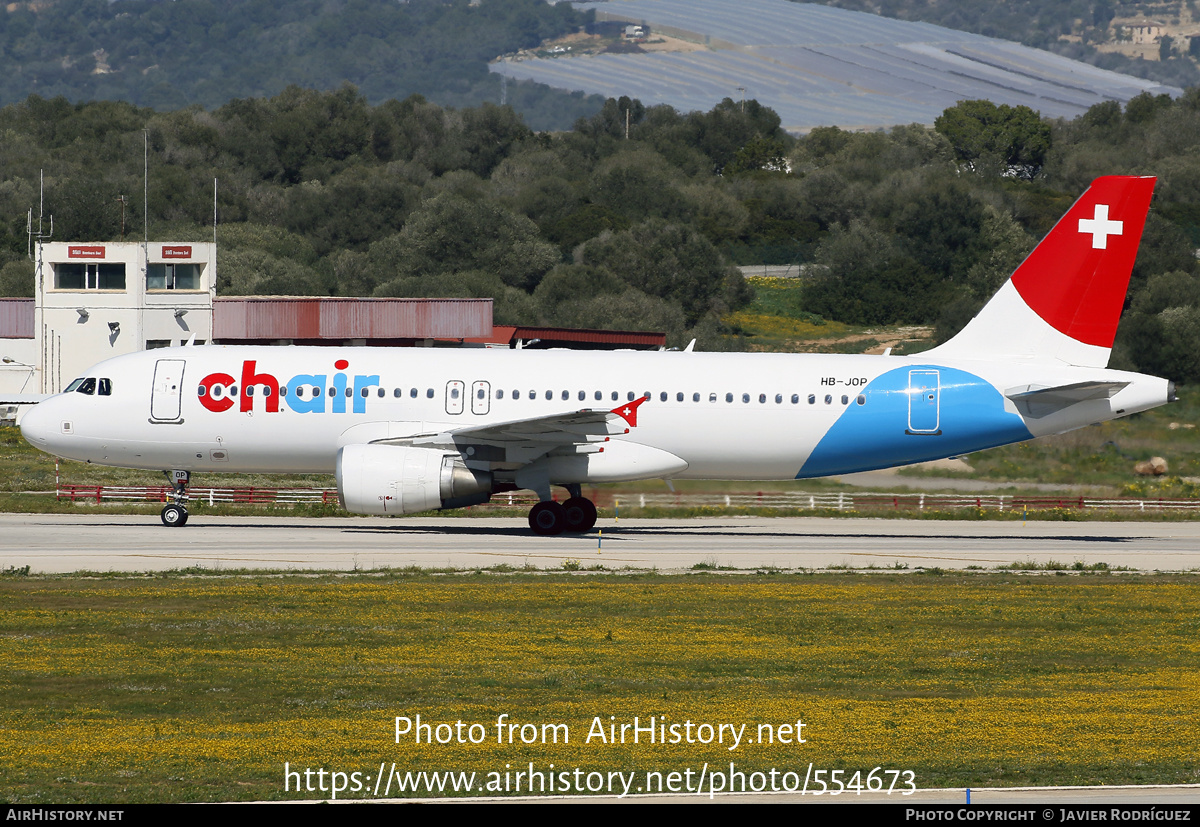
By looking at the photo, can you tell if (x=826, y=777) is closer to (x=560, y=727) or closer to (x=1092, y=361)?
(x=560, y=727)

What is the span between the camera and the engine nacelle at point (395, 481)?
33.6m

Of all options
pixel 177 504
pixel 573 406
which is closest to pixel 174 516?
pixel 177 504

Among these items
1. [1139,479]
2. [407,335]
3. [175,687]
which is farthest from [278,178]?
[175,687]

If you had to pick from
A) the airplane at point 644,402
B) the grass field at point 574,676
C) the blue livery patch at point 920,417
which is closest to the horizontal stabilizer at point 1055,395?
the airplane at point 644,402

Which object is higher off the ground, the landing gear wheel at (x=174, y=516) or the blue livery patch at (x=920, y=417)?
the blue livery patch at (x=920, y=417)

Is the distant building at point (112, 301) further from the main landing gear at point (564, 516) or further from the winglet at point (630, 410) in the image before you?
the winglet at point (630, 410)

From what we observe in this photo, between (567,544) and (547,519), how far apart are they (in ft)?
7.51

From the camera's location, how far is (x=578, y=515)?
36.3 m

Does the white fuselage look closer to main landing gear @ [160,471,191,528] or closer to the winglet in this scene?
the winglet

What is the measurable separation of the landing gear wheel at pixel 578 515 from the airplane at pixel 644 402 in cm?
3

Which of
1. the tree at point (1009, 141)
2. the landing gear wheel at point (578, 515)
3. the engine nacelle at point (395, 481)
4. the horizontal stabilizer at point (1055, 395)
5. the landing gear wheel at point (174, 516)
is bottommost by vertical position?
the landing gear wheel at point (174, 516)

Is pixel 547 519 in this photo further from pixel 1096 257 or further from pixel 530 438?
pixel 1096 257

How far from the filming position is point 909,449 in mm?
35969

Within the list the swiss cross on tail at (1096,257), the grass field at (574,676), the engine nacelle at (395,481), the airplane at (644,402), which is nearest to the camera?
the grass field at (574,676)
